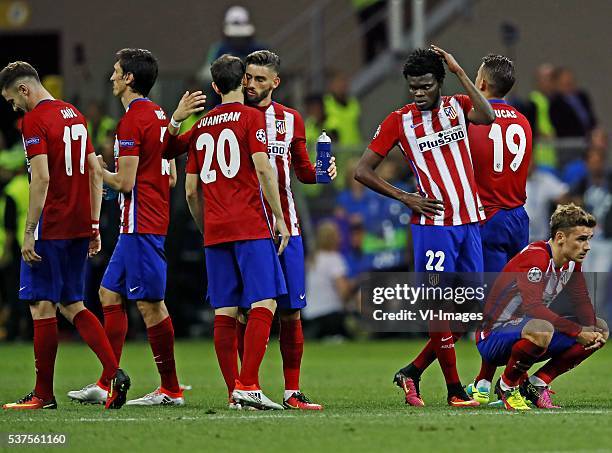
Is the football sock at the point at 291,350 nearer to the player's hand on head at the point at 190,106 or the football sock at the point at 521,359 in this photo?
the football sock at the point at 521,359

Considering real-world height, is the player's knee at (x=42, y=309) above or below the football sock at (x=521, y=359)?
above

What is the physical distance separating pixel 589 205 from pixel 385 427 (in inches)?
375

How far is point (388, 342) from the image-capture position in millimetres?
17875

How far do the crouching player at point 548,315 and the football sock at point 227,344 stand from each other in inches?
63.8

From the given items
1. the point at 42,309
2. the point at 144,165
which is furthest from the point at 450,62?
the point at 42,309

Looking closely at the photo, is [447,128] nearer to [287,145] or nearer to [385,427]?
[287,145]

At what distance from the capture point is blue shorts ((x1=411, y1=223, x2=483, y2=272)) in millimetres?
9508

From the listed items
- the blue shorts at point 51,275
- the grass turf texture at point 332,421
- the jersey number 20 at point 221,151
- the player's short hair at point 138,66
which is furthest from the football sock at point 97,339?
the player's short hair at point 138,66

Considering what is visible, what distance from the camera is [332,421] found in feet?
28.0

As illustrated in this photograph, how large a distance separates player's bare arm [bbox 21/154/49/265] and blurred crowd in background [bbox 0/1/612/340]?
7.23 m

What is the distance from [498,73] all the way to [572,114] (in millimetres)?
8790

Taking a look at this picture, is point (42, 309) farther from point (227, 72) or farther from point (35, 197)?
point (227, 72)

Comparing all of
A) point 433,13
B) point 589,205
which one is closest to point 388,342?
point 589,205

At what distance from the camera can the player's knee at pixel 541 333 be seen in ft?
29.9
